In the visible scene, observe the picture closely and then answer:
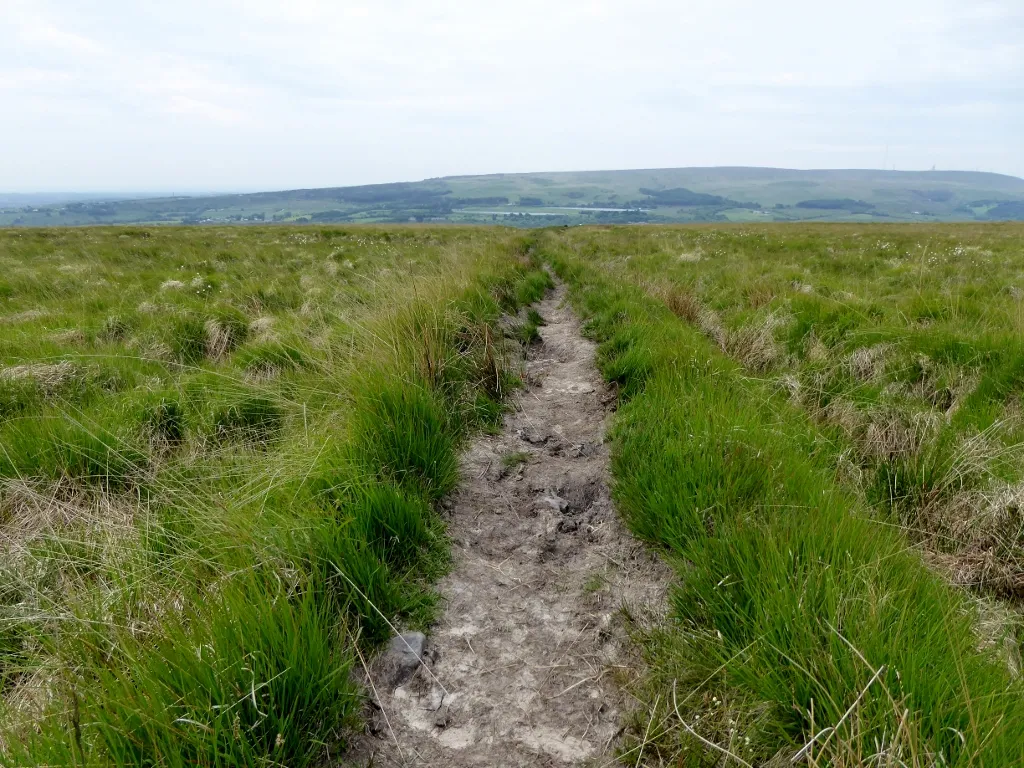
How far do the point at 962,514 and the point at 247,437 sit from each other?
4.92m

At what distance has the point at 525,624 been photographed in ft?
8.48

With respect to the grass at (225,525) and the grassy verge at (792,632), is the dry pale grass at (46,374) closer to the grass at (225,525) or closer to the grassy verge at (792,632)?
the grass at (225,525)

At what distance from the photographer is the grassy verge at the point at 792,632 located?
1.50 meters

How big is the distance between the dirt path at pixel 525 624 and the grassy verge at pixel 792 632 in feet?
0.71

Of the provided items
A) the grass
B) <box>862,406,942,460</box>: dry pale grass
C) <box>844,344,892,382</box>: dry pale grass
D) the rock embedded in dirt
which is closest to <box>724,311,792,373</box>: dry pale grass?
<box>844,344,892,382</box>: dry pale grass

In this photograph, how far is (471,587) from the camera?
279 cm

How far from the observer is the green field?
160cm

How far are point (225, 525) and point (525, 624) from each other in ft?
5.04

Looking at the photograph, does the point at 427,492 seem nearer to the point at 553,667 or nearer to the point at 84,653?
the point at 553,667

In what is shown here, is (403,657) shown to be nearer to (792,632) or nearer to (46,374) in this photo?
(792,632)

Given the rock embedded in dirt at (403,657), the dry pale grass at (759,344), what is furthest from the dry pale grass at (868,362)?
the rock embedded in dirt at (403,657)

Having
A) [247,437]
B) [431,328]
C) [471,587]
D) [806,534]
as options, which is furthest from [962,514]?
[247,437]

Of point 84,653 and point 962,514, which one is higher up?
point 84,653

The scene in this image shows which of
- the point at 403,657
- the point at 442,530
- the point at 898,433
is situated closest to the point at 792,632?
the point at 403,657
